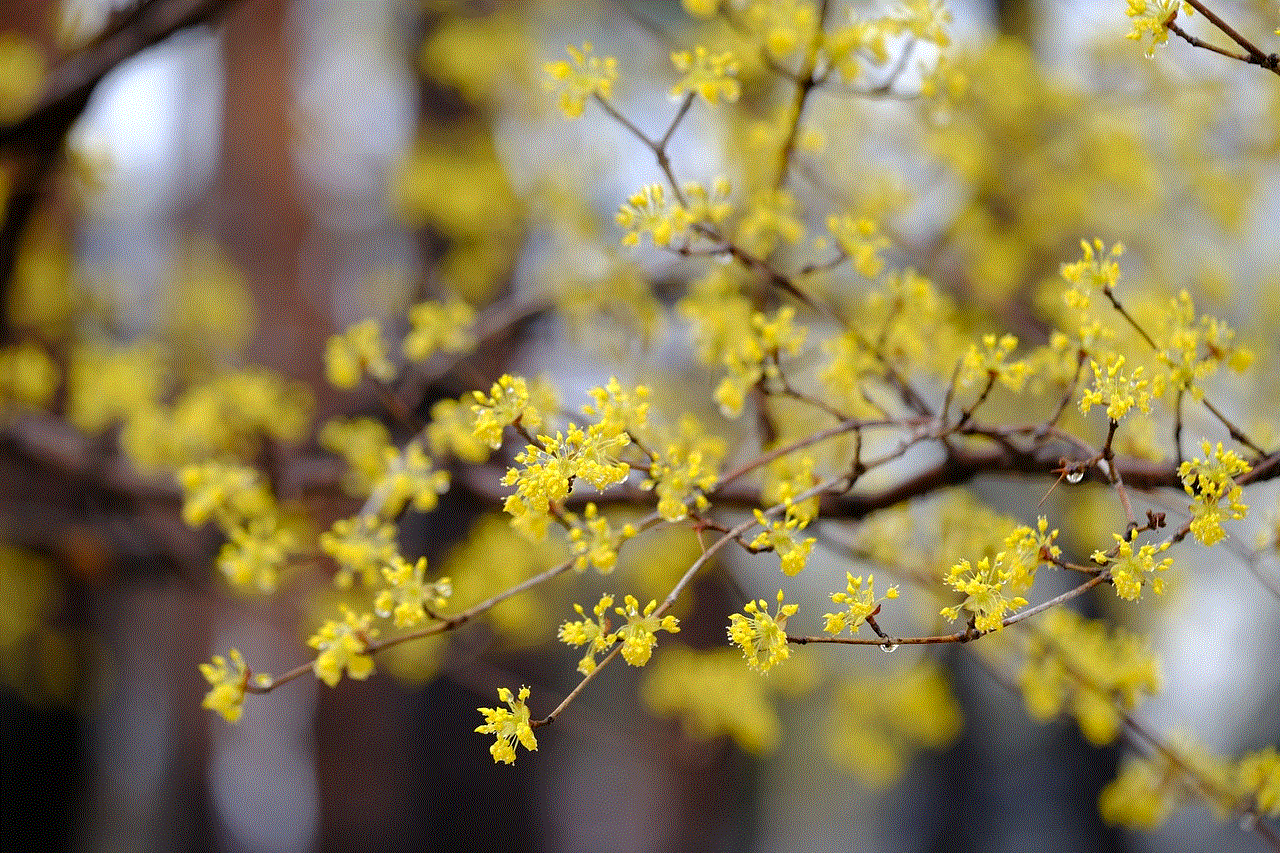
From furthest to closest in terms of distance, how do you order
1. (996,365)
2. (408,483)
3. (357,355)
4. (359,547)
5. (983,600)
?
1. (357,355)
2. (408,483)
3. (359,547)
4. (996,365)
5. (983,600)

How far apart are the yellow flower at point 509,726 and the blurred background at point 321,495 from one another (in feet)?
2.38

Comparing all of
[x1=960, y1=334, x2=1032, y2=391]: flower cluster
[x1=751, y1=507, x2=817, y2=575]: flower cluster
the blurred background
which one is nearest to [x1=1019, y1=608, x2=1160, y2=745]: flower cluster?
the blurred background

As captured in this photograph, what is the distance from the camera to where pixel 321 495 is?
73.1 inches

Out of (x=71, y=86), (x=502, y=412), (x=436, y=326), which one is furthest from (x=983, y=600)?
(x=71, y=86)

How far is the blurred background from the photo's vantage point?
2387mm

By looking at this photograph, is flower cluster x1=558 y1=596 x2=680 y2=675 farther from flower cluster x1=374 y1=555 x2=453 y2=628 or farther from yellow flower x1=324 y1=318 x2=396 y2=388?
yellow flower x1=324 y1=318 x2=396 y2=388

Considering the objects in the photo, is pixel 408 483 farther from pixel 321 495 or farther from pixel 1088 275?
pixel 1088 275

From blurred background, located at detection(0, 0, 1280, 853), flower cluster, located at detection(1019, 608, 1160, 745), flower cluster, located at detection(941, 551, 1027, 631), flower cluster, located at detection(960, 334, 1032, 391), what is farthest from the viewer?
blurred background, located at detection(0, 0, 1280, 853)

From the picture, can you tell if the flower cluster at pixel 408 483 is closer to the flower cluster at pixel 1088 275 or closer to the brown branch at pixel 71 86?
the flower cluster at pixel 1088 275

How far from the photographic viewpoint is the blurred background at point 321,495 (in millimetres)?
2387

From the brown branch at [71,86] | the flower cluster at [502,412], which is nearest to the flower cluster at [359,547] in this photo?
the flower cluster at [502,412]

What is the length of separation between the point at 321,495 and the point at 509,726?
111 cm

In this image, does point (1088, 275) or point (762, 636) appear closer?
point (762, 636)

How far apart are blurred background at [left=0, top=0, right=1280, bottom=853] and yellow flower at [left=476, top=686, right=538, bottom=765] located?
73cm
